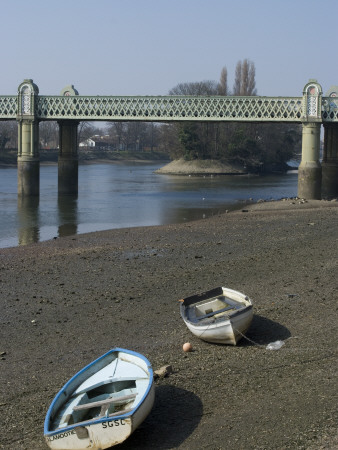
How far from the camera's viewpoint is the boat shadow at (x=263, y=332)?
15.1 metres

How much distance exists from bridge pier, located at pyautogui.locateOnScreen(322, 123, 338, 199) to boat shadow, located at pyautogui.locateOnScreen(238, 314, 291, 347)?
1868 inches

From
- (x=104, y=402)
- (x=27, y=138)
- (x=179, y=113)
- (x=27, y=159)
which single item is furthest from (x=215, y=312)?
(x=27, y=138)

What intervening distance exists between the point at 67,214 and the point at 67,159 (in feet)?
56.1

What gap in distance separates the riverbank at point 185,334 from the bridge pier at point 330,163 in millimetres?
34401

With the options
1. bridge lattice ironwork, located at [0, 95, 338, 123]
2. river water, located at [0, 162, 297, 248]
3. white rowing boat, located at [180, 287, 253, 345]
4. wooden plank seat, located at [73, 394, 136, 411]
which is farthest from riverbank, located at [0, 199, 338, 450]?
bridge lattice ironwork, located at [0, 95, 338, 123]

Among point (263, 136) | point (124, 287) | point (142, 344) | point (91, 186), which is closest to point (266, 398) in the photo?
A: point (142, 344)

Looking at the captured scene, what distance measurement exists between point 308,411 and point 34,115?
52.4m

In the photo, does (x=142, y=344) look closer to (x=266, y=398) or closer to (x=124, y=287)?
(x=266, y=398)

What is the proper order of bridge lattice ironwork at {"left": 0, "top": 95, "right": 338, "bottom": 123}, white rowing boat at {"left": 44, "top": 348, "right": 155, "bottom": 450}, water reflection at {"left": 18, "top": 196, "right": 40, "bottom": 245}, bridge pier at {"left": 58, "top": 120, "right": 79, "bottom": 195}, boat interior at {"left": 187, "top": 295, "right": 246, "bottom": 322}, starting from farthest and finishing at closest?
bridge pier at {"left": 58, "top": 120, "right": 79, "bottom": 195}, bridge lattice ironwork at {"left": 0, "top": 95, "right": 338, "bottom": 123}, water reflection at {"left": 18, "top": 196, "right": 40, "bottom": 245}, boat interior at {"left": 187, "top": 295, "right": 246, "bottom": 322}, white rowing boat at {"left": 44, "top": 348, "right": 155, "bottom": 450}

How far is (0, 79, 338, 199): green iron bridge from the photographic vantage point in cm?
5497

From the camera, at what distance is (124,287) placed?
20.9m

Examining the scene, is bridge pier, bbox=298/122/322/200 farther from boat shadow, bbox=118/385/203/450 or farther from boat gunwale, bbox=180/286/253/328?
boat shadow, bbox=118/385/203/450

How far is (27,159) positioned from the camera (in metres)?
60.3

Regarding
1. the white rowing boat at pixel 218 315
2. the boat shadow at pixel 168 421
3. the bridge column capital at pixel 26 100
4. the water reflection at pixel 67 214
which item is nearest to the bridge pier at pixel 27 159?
the bridge column capital at pixel 26 100
